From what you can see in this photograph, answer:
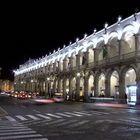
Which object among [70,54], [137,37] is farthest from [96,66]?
[70,54]

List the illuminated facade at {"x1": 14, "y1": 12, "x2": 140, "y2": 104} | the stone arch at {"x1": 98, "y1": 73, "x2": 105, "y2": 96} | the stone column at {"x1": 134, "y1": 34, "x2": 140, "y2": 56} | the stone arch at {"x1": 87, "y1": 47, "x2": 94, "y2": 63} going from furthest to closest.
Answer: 1. the stone arch at {"x1": 87, "y1": 47, "x2": 94, "y2": 63}
2. the stone arch at {"x1": 98, "y1": 73, "x2": 105, "y2": 96}
3. the illuminated facade at {"x1": 14, "y1": 12, "x2": 140, "y2": 104}
4. the stone column at {"x1": 134, "y1": 34, "x2": 140, "y2": 56}

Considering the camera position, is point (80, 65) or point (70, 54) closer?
point (80, 65)

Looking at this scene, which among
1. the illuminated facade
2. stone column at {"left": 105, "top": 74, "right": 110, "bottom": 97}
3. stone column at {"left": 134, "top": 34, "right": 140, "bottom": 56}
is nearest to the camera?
stone column at {"left": 134, "top": 34, "right": 140, "bottom": 56}

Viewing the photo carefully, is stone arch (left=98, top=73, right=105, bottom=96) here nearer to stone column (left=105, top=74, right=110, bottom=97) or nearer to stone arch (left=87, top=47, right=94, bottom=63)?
stone arch (left=87, top=47, right=94, bottom=63)

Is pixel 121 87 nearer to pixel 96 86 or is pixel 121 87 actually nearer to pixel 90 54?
pixel 96 86

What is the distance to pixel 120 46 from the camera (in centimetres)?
5141

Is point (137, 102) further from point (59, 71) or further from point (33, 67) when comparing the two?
point (33, 67)

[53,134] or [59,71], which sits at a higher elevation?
[59,71]

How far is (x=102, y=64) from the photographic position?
56906 millimetres

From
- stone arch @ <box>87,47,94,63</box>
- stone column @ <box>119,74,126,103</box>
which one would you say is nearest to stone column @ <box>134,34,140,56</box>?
stone column @ <box>119,74,126,103</box>

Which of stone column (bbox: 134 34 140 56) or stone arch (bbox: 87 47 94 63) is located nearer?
stone column (bbox: 134 34 140 56)

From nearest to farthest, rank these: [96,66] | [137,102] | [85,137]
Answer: [85,137] < [137,102] < [96,66]

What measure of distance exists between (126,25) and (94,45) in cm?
1357

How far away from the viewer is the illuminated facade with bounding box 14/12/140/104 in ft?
158
